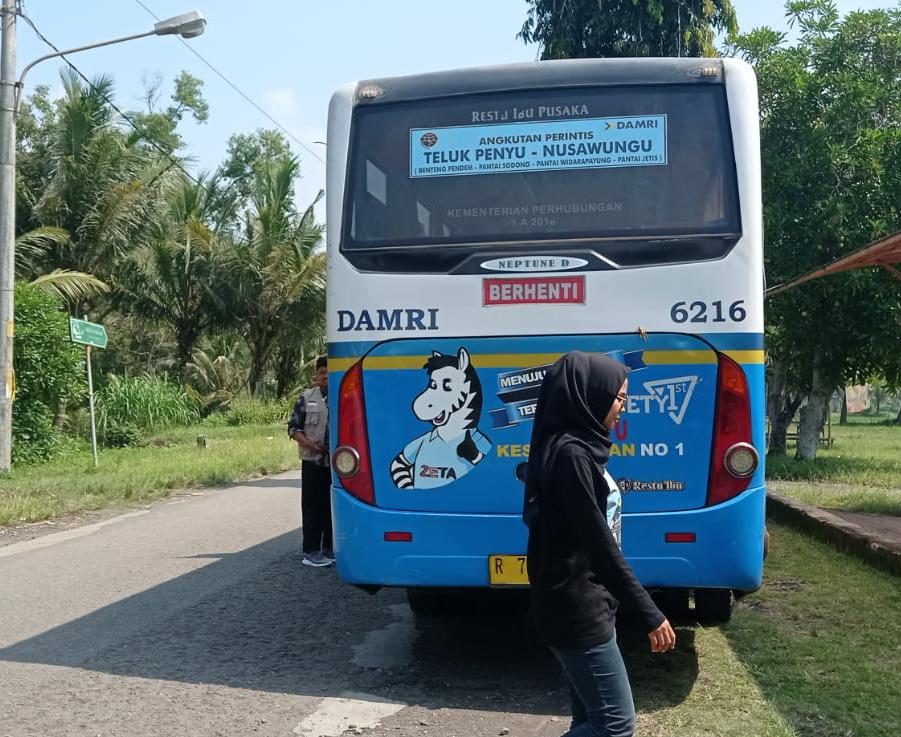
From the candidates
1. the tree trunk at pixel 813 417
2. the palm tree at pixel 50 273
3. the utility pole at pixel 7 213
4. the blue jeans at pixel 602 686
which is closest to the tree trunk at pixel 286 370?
the palm tree at pixel 50 273

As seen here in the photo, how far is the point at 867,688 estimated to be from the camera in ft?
18.2

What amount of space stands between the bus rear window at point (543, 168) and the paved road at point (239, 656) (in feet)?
7.74

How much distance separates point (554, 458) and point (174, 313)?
30817mm

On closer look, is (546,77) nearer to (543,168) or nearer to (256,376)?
(543,168)

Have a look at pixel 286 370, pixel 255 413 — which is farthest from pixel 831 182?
pixel 286 370

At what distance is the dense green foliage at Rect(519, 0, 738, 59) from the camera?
22.8 meters

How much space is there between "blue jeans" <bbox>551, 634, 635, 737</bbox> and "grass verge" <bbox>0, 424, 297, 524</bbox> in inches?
374

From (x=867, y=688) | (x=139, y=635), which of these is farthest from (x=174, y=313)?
(x=867, y=688)

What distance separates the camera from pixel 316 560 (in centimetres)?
918

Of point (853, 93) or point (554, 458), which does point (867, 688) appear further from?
point (853, 93)

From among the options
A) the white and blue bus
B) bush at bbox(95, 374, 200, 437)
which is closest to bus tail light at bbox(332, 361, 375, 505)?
the white and blue bus

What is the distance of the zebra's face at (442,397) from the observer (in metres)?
5.76

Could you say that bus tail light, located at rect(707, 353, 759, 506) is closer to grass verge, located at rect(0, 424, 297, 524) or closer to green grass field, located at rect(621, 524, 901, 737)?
green grass field, located at rect(621, 524, 901, 737)

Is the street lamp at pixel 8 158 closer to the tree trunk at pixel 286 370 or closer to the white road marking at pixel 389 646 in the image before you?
the white road marking at pixel 389 646
